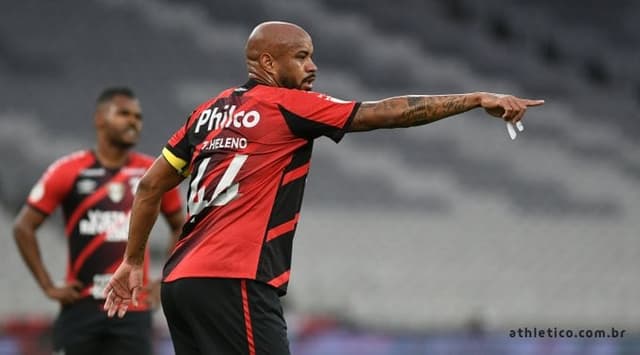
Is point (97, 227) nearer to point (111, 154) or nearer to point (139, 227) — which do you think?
point (111, 154)

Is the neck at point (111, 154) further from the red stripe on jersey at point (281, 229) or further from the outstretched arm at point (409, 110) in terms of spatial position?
the outstretched arm at point (409, 110)

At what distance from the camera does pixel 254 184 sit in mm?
4141

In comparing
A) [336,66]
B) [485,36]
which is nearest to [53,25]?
[336,66]

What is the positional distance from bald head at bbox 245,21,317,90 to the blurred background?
840 centimetres

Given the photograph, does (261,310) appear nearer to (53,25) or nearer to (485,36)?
(53,25)

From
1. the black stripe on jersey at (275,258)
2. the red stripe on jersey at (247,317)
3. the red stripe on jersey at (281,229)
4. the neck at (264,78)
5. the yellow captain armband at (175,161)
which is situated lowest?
the red stripe on jersey at (247,317)

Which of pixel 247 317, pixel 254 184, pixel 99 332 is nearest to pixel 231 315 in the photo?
pixel 247 317

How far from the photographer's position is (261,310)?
405cm

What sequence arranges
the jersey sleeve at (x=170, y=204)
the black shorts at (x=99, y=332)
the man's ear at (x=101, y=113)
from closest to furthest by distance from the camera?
the black shorts at (x=99, y=332) → the jersey sleeve at (x=170, y=204) → the man's ear at (x=101, y=113)

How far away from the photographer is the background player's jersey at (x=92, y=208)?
657cm

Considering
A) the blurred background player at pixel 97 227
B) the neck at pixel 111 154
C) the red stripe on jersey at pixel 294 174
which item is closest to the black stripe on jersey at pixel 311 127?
the red stripe on jersey at pixel 294 174

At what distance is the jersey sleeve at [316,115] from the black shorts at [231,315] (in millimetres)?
607

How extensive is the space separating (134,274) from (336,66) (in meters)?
10.7

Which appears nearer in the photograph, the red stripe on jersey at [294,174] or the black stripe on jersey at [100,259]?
the red stripe on jersey at [294,174]
